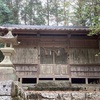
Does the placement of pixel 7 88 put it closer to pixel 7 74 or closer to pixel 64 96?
pixel 7 74

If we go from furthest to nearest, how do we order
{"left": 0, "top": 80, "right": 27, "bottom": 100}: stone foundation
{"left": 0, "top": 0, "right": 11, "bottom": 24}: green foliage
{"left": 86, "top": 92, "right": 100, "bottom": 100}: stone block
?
1. {"left": 0, "top": 0, "right": 11, "bottom": 24}: green foliage
2. {"left": 86, "top": 92, "right": 100, "bottom": 100}: stone block
3. {"left": 0, "top": 80, "right": 27, "bottom": 100}: stone foundation

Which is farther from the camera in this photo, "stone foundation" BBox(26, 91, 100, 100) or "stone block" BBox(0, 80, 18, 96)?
"stone foundation" BBox(26, 91, 100, 100)

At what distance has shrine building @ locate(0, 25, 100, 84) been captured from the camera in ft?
37.9

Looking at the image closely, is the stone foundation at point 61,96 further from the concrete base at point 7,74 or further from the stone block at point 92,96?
the concrete base at point 7,74

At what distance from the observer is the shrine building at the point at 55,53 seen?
11.5 meters

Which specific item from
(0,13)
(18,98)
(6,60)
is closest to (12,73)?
(6,60)

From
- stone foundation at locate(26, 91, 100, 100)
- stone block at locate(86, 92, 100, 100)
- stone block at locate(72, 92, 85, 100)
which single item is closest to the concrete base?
stone foundation at locate(26, 91, 100, 100)

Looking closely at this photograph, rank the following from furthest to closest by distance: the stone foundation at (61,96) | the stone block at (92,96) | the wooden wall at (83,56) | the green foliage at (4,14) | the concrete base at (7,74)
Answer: the green foliage at (4,14), the wooden wall at (83,56), the stone block at (92,96), the stone foundation at (61,96), the concrete base at (7,74)

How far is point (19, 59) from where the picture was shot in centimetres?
1171

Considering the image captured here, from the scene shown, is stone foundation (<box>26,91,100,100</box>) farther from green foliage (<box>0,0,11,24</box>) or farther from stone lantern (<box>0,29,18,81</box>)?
green foliage (<box>0,0,11,24</box>)

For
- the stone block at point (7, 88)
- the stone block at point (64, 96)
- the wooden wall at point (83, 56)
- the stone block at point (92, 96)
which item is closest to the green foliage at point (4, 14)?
the wooden wall at point (83, 56)

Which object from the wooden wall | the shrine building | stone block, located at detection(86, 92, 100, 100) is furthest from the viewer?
Answer: the wooden wall

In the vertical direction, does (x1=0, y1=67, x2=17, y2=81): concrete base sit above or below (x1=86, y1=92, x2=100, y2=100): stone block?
above

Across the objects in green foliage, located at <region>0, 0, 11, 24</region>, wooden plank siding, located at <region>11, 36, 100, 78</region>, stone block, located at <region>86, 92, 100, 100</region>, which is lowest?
stone block, located at <region>86, 92, 100, 100</region>
